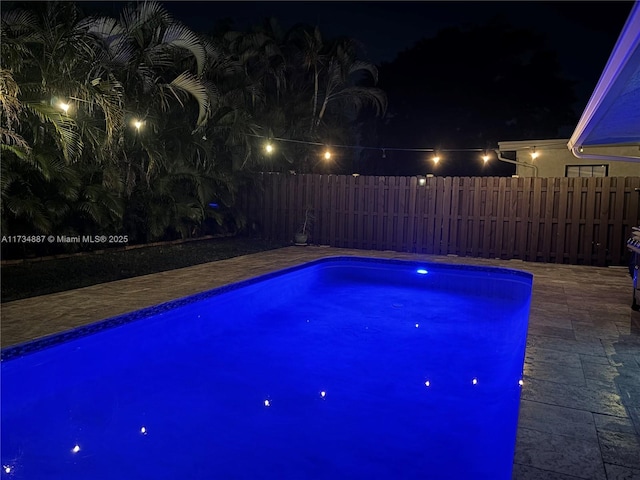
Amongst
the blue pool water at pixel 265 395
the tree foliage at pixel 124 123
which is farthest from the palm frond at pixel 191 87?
the blue pool water at pixel 265 395

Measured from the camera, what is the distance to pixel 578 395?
3.28m

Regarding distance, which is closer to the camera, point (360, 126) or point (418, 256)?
point (418, 256)

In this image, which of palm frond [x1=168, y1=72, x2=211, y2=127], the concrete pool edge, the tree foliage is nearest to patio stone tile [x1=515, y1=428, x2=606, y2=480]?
the concrete pool edge

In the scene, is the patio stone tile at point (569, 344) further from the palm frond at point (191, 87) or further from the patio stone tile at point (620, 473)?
the palm frond at point (191, 87)

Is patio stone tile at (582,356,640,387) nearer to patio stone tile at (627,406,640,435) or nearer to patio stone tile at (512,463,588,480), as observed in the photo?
patio stone tile at (627,406,640,435)

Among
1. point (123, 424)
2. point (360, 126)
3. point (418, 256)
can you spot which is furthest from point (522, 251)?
point (360, 126)

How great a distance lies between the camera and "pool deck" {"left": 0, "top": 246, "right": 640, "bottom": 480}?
2552 millimetres

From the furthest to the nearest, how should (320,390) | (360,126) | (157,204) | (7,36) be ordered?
(360,126) → (157,204) → (7,36) → (320,390)

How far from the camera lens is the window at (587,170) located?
39.5ft

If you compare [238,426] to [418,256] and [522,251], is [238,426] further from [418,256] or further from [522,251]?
[522,251]

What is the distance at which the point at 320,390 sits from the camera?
14.8 ft

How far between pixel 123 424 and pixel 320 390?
170 centimetres

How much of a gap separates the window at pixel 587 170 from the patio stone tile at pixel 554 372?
393 inches

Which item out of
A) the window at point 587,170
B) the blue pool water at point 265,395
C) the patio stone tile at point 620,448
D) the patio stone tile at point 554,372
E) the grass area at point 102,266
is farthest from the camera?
the window at point 587,170
